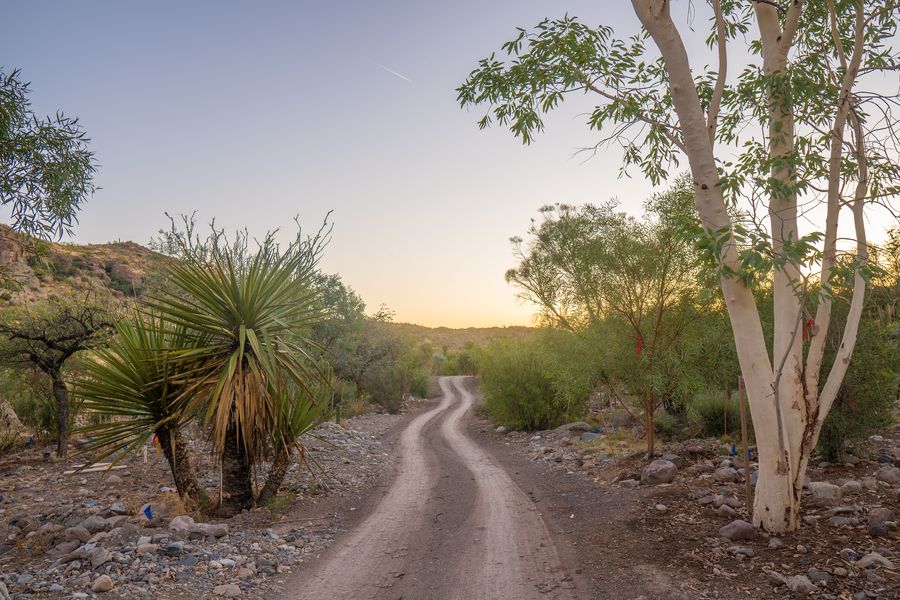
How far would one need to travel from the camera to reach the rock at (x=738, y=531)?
20.8 feet

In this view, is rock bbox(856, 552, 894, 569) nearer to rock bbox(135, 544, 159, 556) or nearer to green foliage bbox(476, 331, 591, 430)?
rock bbox(135, 544, 159, 556)

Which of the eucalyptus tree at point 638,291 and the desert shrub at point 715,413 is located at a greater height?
the eucalyptus tree at point 638,291

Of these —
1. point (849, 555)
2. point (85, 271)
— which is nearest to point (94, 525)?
point (849, 555)

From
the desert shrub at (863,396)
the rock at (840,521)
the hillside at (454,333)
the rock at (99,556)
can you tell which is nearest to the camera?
the rock at (99,556)

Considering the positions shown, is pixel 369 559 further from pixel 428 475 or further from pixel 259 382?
pixel 428 475

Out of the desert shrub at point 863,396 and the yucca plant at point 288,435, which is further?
the desert shrub at point 863,396

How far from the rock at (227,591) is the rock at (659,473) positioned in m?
6.93

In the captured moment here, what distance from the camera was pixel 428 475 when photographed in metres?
12.0

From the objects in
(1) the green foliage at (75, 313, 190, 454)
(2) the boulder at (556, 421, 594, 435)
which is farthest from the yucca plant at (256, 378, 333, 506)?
(2) the boulder at (556, 421, 594, 435)

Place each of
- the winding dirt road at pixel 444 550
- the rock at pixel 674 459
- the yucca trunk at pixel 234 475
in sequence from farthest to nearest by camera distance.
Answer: the rock at pixel 674 459 < the yucca trunk at pixel 234 475 < the winding dirt road at pixel 444 550

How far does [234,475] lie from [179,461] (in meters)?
0.80

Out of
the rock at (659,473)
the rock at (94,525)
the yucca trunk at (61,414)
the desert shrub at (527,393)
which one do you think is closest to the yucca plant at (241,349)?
the rock at (94,525)

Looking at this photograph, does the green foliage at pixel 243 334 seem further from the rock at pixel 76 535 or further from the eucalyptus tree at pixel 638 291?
the eucalyptus tree at pixel 638 291

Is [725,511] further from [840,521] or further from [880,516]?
[880,516]
